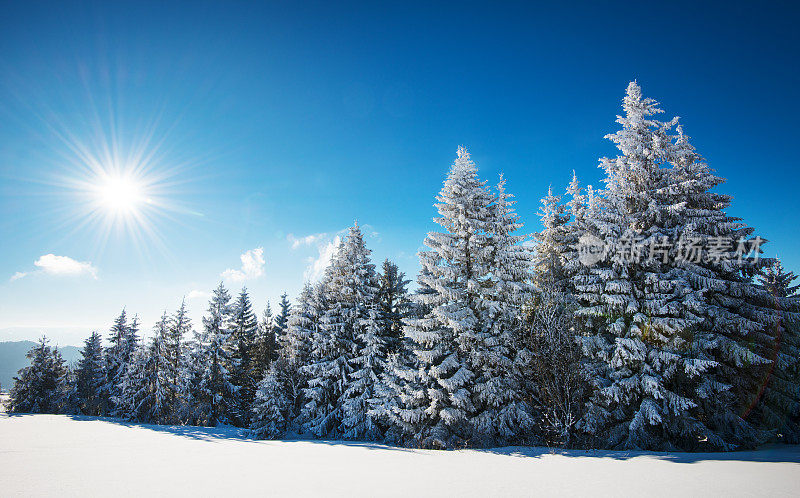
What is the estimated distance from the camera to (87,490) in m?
6.79

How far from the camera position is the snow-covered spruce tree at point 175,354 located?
28672mm

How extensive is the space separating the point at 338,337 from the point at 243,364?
47.9 feet

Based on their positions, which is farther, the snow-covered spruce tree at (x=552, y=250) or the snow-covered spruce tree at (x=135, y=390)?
the snow-covered spruce tree at (x=135, y=390)

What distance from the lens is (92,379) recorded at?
37.7 meters

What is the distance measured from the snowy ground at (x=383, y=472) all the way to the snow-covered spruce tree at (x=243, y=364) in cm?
1641

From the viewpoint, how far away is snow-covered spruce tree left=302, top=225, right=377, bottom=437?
1977 cm

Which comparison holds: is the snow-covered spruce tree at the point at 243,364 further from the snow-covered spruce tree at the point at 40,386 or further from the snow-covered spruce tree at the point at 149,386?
the snow-covered spruce tree at the point at 40,386

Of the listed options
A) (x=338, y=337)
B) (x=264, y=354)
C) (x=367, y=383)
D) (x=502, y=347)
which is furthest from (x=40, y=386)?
(x=502, y=347)

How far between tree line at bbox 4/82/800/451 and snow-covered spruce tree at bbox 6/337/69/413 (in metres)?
36.5

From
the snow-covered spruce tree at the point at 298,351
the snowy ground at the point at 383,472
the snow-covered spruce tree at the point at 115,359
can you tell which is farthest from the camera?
the snow-covered spruce tree at the point at 115,359

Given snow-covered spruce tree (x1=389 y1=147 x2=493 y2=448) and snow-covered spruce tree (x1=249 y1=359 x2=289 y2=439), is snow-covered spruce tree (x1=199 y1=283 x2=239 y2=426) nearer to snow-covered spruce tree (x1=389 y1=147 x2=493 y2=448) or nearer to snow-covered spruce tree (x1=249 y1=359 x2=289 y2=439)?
snow-covered spruce tree (x1=249 y1=359 x2=289 y2=439)

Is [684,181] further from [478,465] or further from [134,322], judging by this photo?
[134,322]

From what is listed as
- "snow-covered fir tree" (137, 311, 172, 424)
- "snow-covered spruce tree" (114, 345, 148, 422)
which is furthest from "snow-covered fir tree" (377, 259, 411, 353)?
"snow-covered spruce tree" (114, 345, 148, 422)

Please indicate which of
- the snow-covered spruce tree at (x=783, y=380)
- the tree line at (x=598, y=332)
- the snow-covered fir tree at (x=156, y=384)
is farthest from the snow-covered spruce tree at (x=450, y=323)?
the snow-covered fir tree at (x=156, y=384)
